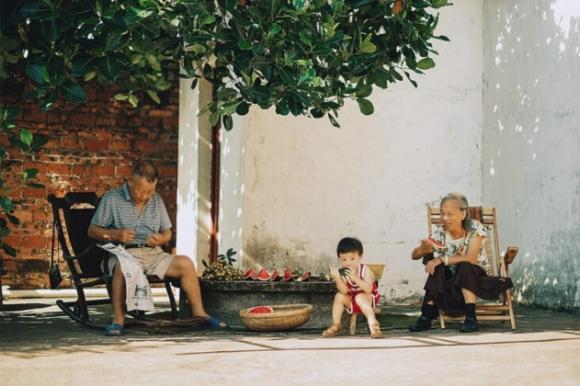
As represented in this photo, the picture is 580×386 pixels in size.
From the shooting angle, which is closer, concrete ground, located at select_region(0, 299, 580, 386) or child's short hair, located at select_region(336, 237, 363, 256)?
concrete ground, located at select_region(0, 299, 580, 386)

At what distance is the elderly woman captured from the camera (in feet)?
25.1

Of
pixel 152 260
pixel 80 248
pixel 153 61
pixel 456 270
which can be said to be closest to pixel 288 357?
pixel 456 270

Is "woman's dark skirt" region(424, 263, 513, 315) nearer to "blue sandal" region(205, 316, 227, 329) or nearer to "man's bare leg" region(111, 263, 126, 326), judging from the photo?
"blue sandal" region(205, 316, 227, 329)

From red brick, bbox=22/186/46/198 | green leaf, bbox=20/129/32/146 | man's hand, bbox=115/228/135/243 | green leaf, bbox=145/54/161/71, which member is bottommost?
man's hand, bbox=115/228/135/243

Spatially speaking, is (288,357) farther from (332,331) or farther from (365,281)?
(365,281)

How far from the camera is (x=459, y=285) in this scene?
7691mm

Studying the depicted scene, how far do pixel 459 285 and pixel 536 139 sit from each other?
8.66ft

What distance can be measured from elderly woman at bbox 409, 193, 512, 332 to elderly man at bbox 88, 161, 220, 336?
1.56 meters

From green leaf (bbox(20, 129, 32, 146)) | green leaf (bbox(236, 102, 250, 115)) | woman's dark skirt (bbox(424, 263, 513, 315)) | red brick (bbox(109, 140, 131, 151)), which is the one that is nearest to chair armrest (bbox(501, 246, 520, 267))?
woman's dark skirt (bbox(424, 263, 513, 315))

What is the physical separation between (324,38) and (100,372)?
2.41 metres

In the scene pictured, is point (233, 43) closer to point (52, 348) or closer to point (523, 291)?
point (52, 348)

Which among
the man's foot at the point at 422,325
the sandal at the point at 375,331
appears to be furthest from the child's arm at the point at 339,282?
the man's foot at the point at 422,325

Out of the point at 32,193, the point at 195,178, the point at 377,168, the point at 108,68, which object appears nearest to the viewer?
the point at 108,68

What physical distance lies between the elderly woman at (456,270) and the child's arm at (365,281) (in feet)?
1.59
